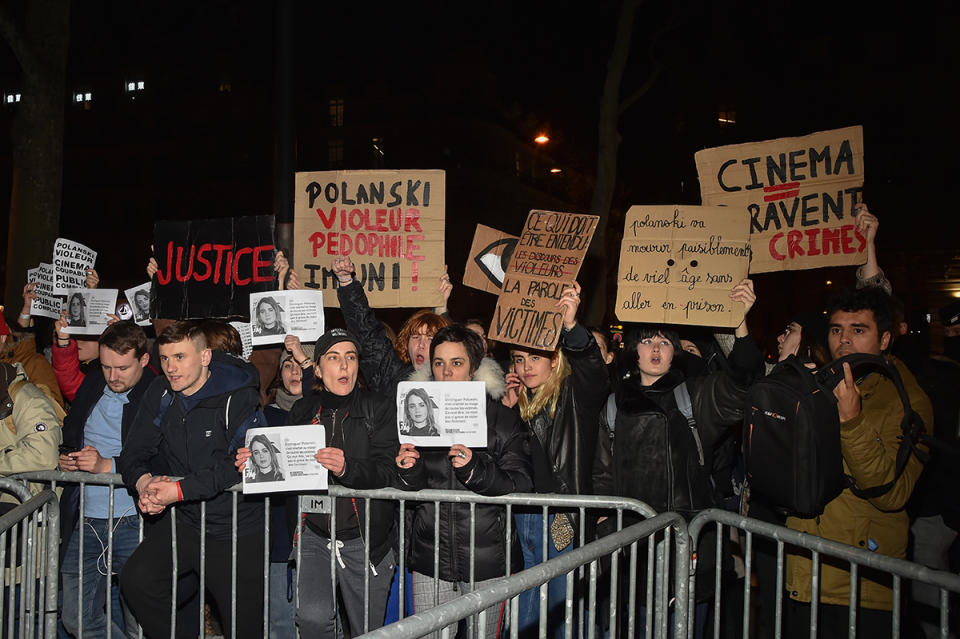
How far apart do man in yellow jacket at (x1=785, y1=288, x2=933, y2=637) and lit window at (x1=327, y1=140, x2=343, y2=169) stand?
144 ft

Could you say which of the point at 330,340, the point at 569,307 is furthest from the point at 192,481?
the point at 569,307

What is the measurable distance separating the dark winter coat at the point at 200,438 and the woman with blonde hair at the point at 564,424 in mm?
1725

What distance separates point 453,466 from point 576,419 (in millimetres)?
838

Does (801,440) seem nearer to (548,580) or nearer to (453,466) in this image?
(548,580)

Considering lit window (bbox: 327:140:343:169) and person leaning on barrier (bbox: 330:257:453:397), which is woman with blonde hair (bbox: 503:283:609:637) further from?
lit window (bbox: 327:140:343:169)

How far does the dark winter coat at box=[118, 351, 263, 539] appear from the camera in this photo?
14.5 ft

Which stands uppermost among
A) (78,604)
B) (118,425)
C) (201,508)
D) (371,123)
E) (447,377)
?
(371,123)

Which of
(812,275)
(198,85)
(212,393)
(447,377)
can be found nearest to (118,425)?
(212,393)

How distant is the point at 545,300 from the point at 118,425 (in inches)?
123

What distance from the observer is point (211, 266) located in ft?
19.1

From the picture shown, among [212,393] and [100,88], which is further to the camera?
[100,88]

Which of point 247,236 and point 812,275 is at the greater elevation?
point 812,275

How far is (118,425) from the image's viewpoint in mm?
5117

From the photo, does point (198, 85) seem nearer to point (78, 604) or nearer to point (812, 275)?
point (812, 275)
